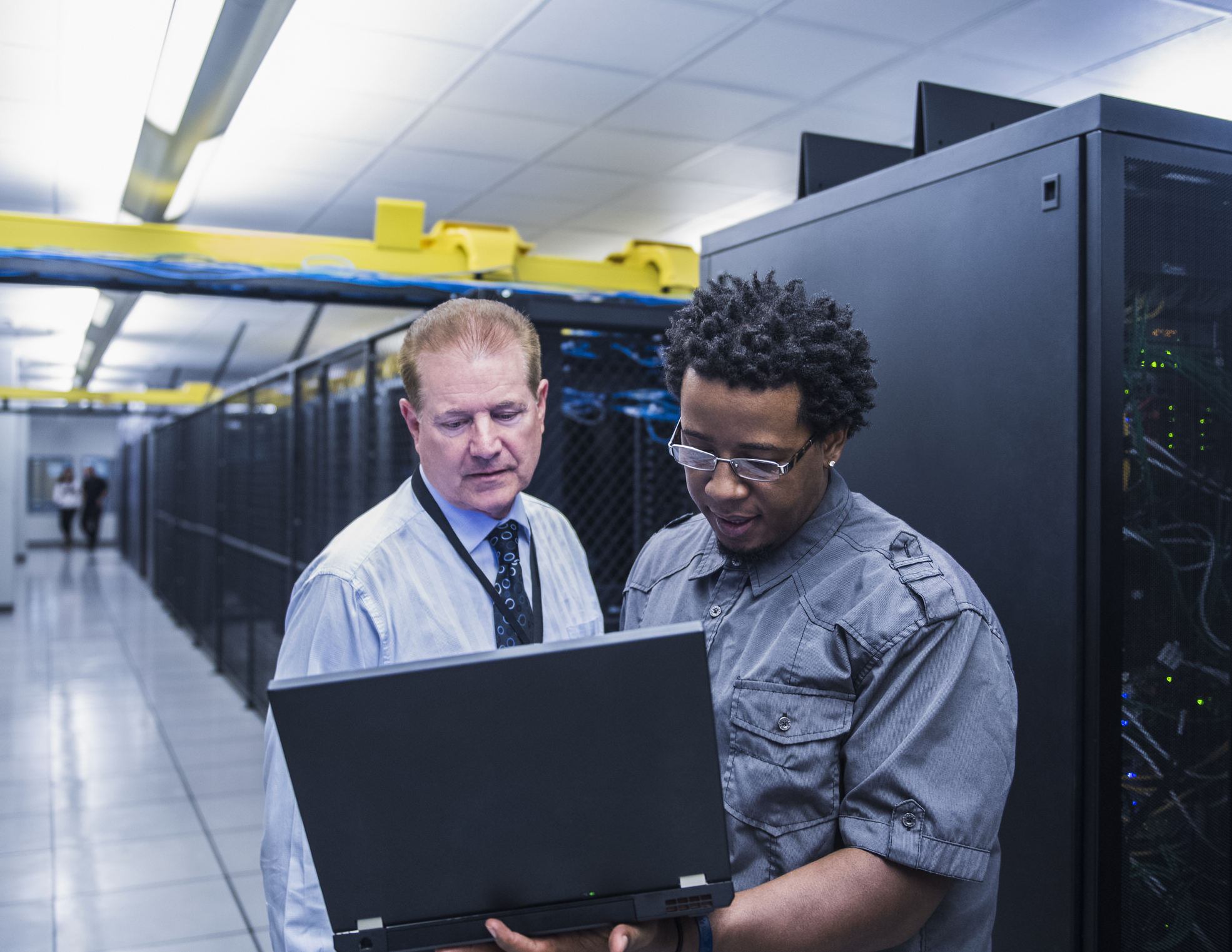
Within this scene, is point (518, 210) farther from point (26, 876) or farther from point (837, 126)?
point (26, 876)

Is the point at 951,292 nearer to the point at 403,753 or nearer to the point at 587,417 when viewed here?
the point at 403,753

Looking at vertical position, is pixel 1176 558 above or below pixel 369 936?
above

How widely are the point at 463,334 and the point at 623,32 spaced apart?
122 inches

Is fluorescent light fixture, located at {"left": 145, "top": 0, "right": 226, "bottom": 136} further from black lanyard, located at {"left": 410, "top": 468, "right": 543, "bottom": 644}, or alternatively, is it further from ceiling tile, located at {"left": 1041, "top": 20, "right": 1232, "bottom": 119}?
ceiling tile, located at {"left": 1041, "top": 20, "right": 1232, "bottom": 119}

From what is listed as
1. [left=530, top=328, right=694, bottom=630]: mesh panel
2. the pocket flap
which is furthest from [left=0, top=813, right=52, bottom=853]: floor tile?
the pocket flap

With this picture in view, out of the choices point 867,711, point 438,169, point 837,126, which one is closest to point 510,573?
point 867,711

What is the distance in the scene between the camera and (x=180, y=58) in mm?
3098

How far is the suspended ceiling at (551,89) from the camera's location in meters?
3.81

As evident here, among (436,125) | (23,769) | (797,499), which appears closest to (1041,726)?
(797,499)

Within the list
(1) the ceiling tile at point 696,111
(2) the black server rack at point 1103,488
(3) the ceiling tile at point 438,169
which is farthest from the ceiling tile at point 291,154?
(2) the black server rack at point 1103,488

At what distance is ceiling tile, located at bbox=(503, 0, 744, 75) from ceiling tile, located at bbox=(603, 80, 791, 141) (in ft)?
1.11

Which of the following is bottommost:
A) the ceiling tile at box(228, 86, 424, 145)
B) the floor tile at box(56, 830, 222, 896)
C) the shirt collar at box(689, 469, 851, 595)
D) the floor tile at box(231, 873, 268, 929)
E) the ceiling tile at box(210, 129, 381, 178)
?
the floor tile at box(231, 873, 268, 929)

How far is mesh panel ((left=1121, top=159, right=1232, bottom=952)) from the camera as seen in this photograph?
3.79ft

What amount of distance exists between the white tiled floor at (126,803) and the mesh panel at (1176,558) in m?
2.71
